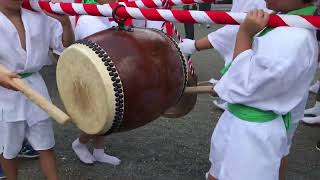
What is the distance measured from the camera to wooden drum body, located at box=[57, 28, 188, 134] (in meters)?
1.69

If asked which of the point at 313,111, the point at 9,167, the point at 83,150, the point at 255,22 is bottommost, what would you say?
the point at 313,111

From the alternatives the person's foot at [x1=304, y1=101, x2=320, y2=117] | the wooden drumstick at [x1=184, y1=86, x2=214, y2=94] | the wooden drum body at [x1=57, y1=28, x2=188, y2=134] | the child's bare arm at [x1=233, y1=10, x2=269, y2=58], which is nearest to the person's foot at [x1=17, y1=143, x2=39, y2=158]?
the wooden drum body at [x1=57, y1=28, x2=188, y2=134]

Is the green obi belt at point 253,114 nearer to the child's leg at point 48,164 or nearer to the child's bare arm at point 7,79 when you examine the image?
the child's bare arm at point 7,79

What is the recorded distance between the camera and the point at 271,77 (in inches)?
58.1

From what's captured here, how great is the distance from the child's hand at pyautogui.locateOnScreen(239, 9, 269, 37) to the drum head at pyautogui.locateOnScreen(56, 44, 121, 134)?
21.1 inches

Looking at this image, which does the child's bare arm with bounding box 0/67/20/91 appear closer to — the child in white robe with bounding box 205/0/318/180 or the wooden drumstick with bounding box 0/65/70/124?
the wooden drumstick with bounding box 0/65/70/124

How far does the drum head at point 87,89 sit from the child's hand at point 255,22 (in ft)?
1.76

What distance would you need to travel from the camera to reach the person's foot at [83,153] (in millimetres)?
2826

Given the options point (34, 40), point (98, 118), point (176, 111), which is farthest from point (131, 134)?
point (98, 118)

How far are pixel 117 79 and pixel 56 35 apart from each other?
0.72 m

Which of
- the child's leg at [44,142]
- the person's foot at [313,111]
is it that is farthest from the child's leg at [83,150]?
the person's foot at [313,111]

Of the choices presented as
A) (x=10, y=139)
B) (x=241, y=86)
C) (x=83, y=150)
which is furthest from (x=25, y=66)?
(x=241, y=86)

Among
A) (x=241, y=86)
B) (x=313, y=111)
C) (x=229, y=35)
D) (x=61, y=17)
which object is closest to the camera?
(x=241, y=86)

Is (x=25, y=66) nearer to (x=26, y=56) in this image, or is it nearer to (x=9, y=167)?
(x=26, y=56)
